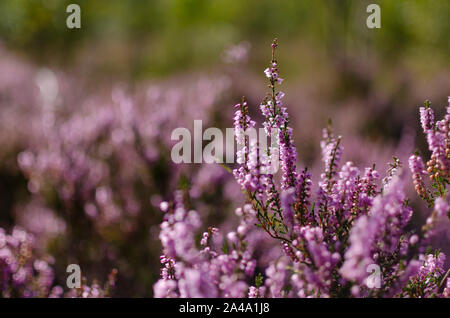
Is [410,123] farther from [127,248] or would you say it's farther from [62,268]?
[62,268]

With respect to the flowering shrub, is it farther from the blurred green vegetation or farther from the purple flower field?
the blurred green vegetation

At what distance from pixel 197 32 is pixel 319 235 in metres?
25.6

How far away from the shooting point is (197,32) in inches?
1011

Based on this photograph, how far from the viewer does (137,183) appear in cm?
405

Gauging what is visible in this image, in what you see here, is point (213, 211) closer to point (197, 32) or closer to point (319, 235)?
point (319, 235)

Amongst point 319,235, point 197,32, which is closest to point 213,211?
point 319,235

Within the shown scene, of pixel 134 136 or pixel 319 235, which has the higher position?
pixel 134 136

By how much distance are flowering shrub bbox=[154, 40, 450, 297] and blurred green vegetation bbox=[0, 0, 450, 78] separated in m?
9.70

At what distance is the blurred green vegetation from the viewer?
38.9ft

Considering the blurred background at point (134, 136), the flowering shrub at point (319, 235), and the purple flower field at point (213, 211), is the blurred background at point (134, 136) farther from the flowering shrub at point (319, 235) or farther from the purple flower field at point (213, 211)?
the flowering shrub at point (319, 235)

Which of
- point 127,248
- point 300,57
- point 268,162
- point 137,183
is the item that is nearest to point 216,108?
point 137,183

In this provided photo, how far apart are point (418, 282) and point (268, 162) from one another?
2.10 feet

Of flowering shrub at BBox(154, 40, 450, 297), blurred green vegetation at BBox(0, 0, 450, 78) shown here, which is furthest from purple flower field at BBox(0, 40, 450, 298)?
blurred green vegetation at BBox(0, 0, 450, 78)

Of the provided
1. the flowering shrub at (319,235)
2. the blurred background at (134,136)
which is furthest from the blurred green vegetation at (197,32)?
the flowering shrub at (319,235)
